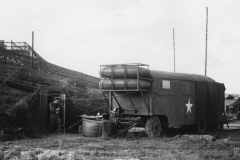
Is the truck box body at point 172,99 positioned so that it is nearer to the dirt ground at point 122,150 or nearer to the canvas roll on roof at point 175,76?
the canvas roll on roof at point 175,76

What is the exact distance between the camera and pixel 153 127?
14516 mm

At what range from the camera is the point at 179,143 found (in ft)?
39.8

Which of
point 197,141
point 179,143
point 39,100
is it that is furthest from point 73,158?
point 39,100

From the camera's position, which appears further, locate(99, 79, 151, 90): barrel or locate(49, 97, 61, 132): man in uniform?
locate(49, 97, 61, 132): man in uniform

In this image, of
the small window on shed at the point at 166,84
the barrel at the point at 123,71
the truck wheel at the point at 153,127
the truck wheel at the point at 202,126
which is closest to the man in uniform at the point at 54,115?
the barrel at the point at 123,71

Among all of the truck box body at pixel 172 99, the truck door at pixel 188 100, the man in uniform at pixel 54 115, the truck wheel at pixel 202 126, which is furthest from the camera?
the truck wheel at pixel 202 126

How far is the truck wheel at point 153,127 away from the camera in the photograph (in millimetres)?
14242

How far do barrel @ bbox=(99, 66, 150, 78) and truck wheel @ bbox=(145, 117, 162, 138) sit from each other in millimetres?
1984

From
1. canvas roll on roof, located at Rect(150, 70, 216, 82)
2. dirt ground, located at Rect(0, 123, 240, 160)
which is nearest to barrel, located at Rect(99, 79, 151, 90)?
canvas roll on roof, located at Rect(150, 70, 216, 82)

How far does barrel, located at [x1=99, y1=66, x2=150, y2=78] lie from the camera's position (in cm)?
1386

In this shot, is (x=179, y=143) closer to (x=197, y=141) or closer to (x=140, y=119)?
(x=197, y=141)

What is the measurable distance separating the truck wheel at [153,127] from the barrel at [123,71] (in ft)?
6.51

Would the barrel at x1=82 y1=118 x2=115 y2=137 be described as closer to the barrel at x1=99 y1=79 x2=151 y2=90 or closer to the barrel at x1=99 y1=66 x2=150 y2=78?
the barrel at x1=99 y1=79 x2=151 y2=90

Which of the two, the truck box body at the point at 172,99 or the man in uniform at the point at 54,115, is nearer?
the truck box body at the point at 172,99
